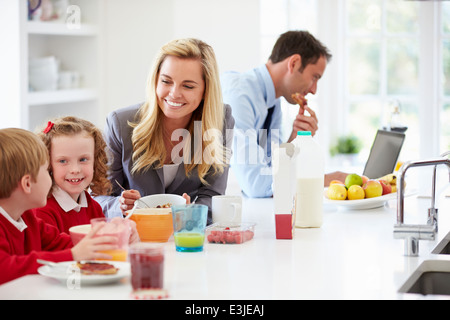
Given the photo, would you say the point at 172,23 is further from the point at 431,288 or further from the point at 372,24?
the point at 431,288

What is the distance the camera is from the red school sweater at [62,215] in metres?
1.78

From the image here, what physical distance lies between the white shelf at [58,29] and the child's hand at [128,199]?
2.23m

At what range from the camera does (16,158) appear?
1449mm

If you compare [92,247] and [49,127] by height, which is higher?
[49,127]

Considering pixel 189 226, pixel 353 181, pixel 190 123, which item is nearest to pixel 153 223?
pixel 189 226

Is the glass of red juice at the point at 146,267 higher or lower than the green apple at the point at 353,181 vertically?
lower

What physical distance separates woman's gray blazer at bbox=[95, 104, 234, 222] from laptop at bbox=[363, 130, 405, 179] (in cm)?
78

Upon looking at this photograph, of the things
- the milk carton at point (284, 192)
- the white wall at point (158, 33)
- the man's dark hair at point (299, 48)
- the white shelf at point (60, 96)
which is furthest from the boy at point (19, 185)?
the white wall at point (158, 33)

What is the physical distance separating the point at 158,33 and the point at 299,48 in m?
1.47

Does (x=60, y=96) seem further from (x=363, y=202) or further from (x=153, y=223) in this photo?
(x=153, y=223)

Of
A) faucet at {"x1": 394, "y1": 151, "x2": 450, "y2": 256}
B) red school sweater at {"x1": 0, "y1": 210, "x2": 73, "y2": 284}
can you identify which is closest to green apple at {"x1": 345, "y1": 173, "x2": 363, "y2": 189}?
faucet at {"x1": 394, "y1": 151, "x2": 450, "y2": 256}

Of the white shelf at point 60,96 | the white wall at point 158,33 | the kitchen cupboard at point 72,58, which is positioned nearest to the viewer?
the white shelf at point 60,96

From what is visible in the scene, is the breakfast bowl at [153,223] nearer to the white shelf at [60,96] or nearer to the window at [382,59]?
the white shelf at [60,96]

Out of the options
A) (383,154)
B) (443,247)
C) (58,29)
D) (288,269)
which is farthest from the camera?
(58,29)
